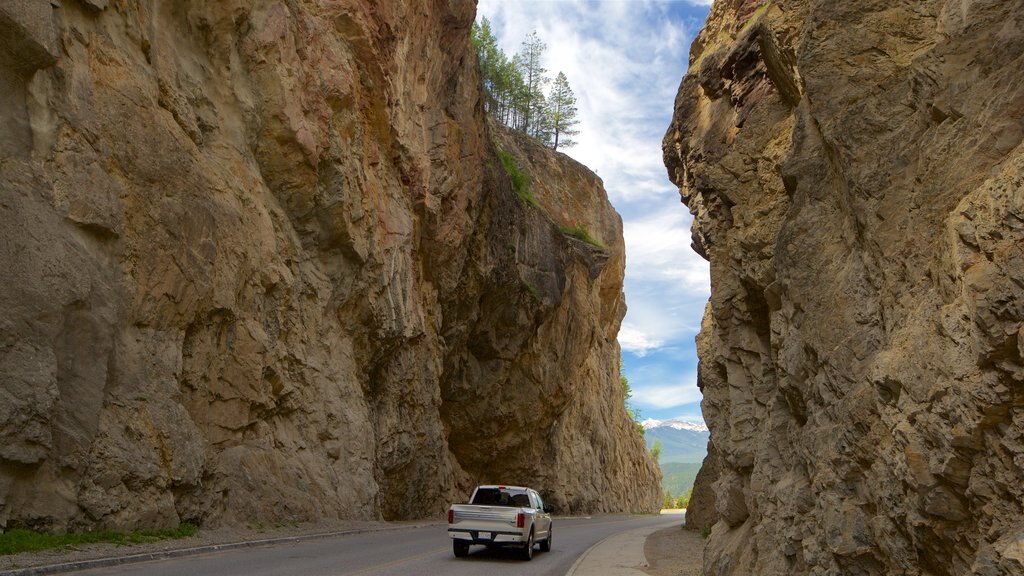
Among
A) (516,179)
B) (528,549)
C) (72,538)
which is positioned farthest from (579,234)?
(72,538)

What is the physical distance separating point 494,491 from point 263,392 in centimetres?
774

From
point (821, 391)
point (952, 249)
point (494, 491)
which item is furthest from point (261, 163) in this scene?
point (952, 249)

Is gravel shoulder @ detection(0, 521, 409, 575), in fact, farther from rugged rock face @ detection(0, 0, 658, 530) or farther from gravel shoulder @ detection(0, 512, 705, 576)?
rugged rock face @ detection(0, 0, 658, 530)

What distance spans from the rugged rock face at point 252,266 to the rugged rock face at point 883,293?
41.3ft

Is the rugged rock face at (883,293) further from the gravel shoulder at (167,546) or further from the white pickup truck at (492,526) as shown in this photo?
the gravel shoulder at (167,546)

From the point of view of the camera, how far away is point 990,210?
236 inches

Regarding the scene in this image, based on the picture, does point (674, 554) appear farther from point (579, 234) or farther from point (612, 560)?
point (579, 234)

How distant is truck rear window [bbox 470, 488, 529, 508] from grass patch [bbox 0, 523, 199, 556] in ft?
21.1

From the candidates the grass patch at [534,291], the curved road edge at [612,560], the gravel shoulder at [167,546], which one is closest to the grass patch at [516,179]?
the grass patch at [534,291]

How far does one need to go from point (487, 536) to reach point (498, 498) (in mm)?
1804

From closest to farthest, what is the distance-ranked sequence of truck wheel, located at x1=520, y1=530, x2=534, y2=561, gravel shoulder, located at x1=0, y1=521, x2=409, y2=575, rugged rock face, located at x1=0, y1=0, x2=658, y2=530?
gravel shoulder, located at x1=0, y1=521, x2=409, y2=575 < rugged rock face, located at x1=0, y1=0, x2=658, y2=530 < truck wheel, located at x1=520, y1=530, x2=534, y2=561

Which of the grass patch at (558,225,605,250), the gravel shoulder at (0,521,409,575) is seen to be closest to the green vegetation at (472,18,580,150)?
the grass patch at (558,225,605,250)

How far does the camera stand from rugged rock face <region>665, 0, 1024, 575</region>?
19.2 feet

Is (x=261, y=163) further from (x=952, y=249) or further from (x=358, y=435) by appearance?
(x=952, y=249)
